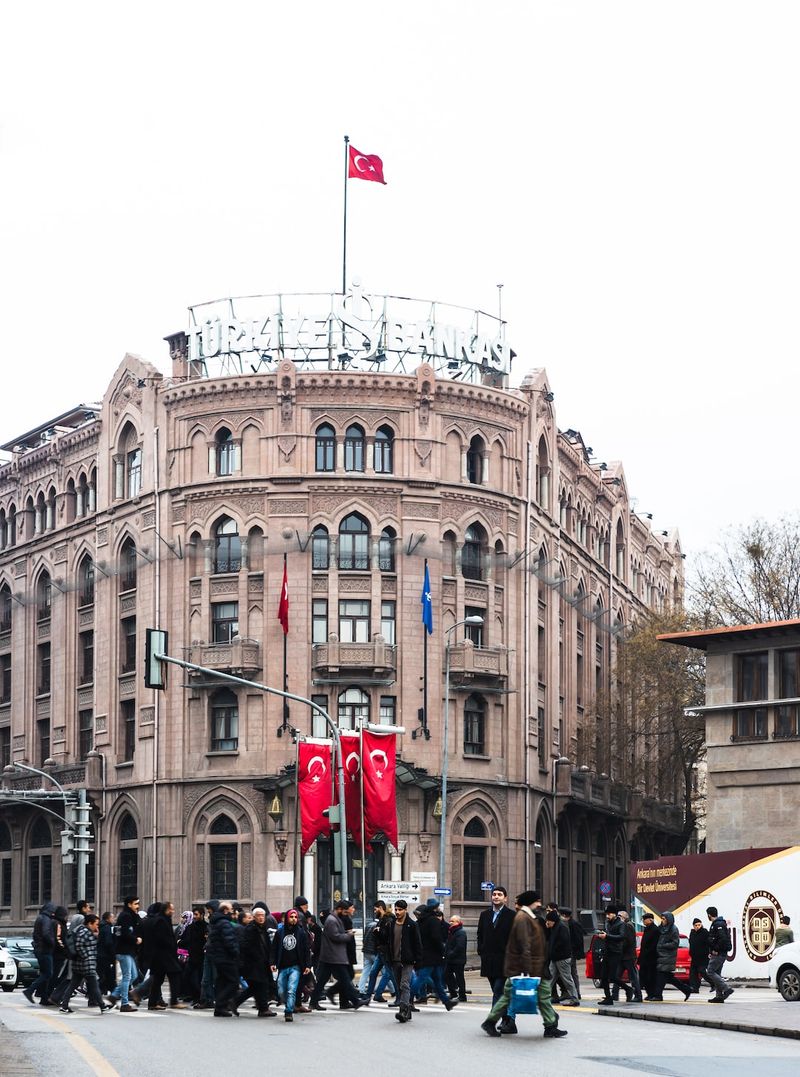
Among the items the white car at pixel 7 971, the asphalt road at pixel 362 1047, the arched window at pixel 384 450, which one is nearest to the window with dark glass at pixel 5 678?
the arched window at pixel 384 450

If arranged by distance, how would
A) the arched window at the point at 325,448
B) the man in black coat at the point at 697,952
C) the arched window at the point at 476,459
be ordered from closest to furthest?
the man in black coat at the point at 697,952 < the arched window at the point at 325,448 < the arched window at the point at 476,459

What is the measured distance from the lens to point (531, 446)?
69750 mm

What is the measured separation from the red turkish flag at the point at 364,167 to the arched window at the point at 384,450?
8719 mm

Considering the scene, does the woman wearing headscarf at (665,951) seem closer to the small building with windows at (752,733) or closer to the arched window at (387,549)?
the small building with windows at (752,733)

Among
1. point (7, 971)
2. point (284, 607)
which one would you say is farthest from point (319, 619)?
point (7, 971)

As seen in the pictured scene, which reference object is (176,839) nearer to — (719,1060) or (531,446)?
(531,446)

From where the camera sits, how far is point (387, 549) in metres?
65.0

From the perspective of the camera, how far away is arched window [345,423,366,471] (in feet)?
215

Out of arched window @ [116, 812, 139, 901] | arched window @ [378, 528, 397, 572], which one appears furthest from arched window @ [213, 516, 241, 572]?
arched window @ [116, 812, 139, 901]

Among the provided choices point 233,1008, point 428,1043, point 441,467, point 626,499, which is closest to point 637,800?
point 626,499

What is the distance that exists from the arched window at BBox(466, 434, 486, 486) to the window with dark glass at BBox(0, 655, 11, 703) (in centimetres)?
2274

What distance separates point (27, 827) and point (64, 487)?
13555 millimetres

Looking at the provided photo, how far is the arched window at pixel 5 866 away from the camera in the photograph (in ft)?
246

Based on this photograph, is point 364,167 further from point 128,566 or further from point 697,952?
point 697,952
